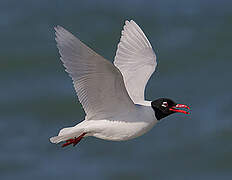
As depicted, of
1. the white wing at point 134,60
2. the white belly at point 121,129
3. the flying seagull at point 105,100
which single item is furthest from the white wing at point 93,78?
the white wing at point 134,60

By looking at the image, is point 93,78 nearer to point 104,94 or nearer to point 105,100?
point 104,94

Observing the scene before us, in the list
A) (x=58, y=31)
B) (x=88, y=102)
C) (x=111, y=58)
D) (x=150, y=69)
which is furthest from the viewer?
(x=111, y=58)

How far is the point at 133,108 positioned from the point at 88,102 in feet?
1.97

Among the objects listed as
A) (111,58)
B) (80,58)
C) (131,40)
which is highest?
(111,58)

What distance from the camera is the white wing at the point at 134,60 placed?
1032cm

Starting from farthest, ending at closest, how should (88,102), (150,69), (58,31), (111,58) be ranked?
1. (111,58)
2. (150,69)
3. (88,102)
4. (58,31)

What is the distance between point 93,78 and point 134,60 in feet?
6.90

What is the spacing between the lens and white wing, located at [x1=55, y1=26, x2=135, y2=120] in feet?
28.0

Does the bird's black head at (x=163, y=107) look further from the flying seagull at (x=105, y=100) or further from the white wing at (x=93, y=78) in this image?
the white wing at (x=93, y=78)

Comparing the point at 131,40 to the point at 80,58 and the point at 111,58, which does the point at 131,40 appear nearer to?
the point at 80,58

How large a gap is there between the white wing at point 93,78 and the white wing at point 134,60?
0.92 metres

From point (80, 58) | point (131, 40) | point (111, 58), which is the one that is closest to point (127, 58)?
point (131, 40)

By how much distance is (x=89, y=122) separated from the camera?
9328 mm

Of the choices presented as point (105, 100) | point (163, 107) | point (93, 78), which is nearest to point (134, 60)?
point (163, 107)
